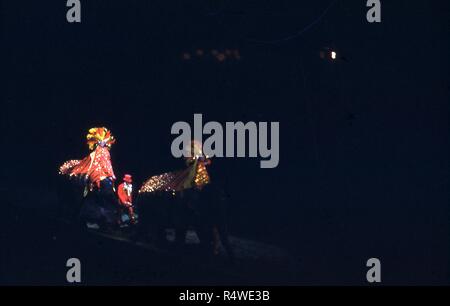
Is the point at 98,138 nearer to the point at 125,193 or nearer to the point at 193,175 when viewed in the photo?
the point at 125,193

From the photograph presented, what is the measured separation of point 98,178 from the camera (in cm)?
954

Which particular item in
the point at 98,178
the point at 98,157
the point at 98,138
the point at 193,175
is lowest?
the point at 193,175

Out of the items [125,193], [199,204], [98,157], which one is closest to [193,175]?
[199,204]

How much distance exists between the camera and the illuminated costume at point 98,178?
375 inches

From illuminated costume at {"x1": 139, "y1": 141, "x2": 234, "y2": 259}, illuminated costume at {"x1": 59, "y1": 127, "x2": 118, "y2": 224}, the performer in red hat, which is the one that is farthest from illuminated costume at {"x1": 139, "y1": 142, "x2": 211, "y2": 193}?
illuminated costume at {"x1": 59, "y1": 127, "x2": 118, "y2": 224}

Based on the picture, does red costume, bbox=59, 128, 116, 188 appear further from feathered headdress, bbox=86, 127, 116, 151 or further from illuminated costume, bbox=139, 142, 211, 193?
illuminated costume, bbox=139, 142, 211, 193

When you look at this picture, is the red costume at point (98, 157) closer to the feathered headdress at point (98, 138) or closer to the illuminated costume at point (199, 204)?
the feathered headdress at point (98, 138)

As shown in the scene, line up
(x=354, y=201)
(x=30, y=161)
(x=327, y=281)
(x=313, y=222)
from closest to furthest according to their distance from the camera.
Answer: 1. (x=327, y=281)
2. (x=313, y=222)
3. (x=354, y=201)
4. (x=30, y=161)

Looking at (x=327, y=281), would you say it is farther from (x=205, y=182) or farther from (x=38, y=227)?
(x=38, y=227)

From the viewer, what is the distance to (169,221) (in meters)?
9.02

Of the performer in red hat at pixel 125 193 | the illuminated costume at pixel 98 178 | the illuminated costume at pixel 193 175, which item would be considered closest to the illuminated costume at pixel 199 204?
the illuminated costume at pixel 193 175

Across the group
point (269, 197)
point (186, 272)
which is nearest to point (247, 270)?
point (186, 272)

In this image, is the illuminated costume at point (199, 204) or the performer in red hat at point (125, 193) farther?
the performer in red hat at point (125, 193)

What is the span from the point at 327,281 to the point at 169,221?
1.88 metres
